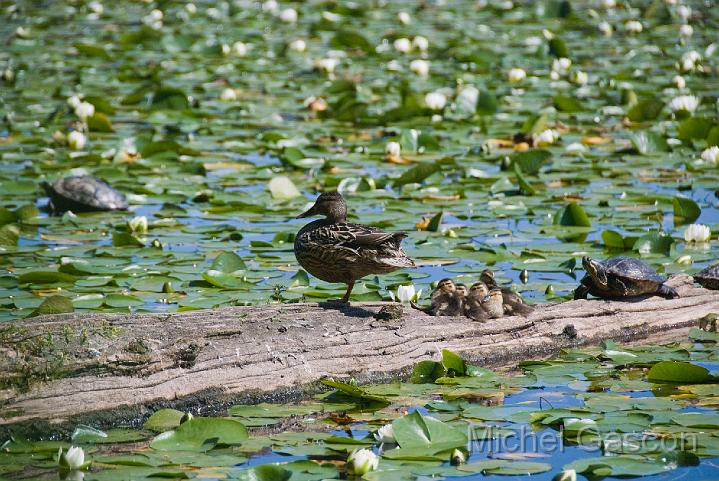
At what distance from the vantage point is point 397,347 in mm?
6105

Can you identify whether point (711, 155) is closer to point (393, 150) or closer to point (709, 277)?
point (393, 150)

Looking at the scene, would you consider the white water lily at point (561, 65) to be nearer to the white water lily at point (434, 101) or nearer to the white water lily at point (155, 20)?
the white water lily at point (434, 101)

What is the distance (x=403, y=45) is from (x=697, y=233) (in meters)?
9.74

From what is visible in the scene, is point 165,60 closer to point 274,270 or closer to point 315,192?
point 315,192

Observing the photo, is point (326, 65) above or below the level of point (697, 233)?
below

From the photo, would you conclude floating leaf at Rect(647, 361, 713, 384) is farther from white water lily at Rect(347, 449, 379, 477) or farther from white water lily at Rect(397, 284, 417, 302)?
white water lily at Rect(347, 449, 379, 477)

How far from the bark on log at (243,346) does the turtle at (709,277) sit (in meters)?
0.32

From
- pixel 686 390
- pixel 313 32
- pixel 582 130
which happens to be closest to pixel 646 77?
pixel 582 130

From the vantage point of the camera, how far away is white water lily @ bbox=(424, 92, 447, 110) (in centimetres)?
1310

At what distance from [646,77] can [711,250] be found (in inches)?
301

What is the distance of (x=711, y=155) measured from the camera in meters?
10.7

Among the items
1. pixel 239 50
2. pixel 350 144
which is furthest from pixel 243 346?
pixel 239 50

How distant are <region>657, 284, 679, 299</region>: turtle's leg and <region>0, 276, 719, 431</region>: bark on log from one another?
0.05 m

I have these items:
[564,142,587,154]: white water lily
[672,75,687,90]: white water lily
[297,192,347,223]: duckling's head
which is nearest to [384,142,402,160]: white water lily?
[564,142,587,154]: white water lily
